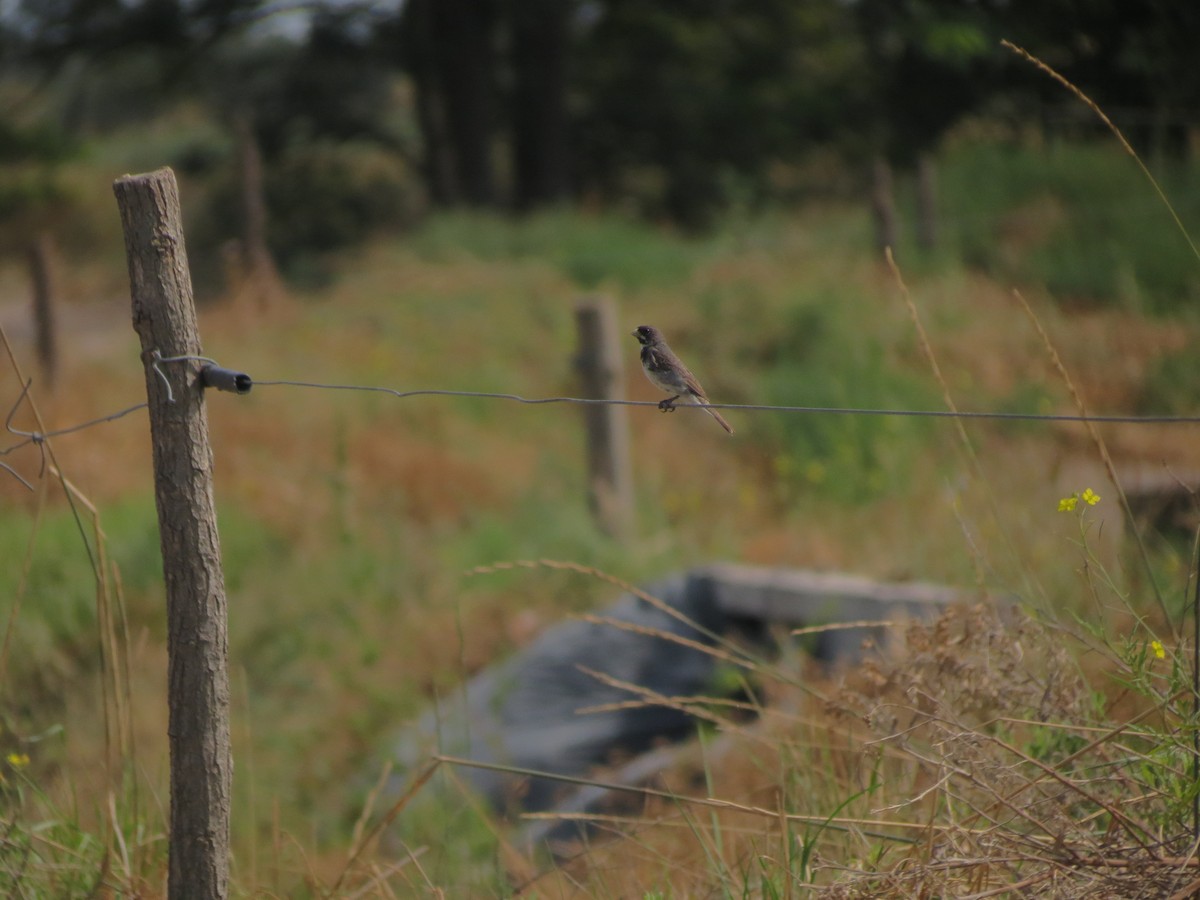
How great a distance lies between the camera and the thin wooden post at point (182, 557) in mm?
2379

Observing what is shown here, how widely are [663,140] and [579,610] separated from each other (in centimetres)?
1493

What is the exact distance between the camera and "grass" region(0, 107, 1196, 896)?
2502 mm

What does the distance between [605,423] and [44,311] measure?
4.37 m

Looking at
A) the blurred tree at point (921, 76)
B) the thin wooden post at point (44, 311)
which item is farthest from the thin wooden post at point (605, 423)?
the blurred tree at point (921, 76)

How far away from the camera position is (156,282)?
2389mm

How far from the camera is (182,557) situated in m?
2.38

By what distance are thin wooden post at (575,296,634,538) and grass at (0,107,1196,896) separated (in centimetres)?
21

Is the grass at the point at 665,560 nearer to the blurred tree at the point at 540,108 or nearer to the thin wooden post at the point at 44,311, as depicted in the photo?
the thin wooden post at the point at 44,311

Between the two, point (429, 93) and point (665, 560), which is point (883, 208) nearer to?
point (665, 560)

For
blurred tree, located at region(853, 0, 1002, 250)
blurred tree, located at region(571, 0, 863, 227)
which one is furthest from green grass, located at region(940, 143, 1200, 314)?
blurred tree, located at region(571, 0, 863, 227)

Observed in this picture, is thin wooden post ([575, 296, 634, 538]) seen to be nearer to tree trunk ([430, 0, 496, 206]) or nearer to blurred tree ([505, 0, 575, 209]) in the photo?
tree trunk ([430, 0, 496, 206])

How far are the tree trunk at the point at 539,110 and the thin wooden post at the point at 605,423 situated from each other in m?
11.5

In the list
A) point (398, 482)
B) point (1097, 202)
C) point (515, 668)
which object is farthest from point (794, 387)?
point (1097, 202)

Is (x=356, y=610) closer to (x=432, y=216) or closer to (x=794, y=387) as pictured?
(x=794, y=387)
